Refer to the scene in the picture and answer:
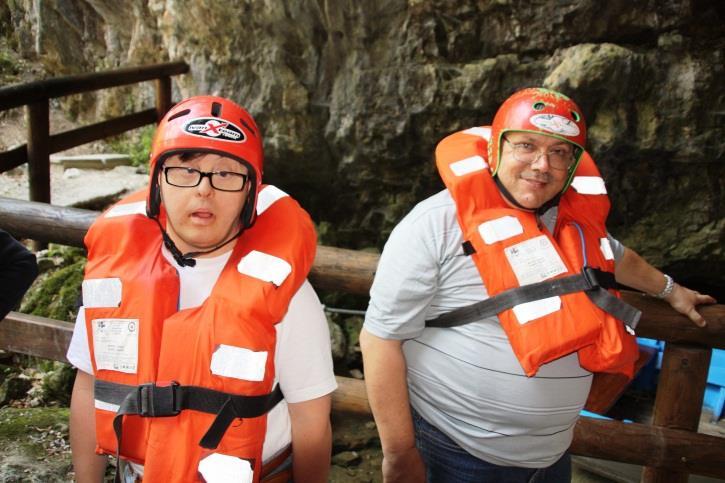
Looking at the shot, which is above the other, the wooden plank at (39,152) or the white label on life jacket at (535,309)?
the white label on life jacket at (535,309)

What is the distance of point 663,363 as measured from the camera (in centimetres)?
263

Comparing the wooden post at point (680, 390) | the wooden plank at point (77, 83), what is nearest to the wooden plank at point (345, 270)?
the wooden post at point (680, 390)

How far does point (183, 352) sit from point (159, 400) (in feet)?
0.43

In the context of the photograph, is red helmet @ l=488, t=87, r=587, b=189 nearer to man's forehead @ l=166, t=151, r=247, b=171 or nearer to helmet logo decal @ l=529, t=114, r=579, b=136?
helmet logo decal @ l=529, t=114, r=579, b=136

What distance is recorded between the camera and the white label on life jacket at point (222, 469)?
1638mm

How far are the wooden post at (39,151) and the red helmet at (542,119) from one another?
15.8ft

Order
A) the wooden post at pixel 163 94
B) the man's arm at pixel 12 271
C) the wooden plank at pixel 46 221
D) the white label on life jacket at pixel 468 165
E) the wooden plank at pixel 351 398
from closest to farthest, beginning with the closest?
1. the man's arm at pixel 12 271
2. the white label on life jacket at pixel 468 165
3. the wooden plank at pixel 46 221
4. the wooden plank at pixel 351 398
5. the wooden post at pixel 163 94

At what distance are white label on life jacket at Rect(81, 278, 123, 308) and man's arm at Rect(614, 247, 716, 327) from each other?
5.62ft

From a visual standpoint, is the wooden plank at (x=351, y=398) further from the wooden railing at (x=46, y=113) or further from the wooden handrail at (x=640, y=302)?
the wooden railing at (x=46, y=113)

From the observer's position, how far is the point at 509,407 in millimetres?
1952

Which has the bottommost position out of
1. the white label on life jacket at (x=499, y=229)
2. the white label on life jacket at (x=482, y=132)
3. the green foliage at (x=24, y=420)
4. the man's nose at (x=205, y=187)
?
the green foliage at (x=24, y=420)

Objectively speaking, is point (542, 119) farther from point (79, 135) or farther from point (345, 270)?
point (79, 135)

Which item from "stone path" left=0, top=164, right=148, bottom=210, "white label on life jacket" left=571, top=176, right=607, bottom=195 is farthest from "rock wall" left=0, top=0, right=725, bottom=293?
"white label on life jacket" left=571, top=176, right=607, bottom=195

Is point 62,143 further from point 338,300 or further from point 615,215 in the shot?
point 615,215
